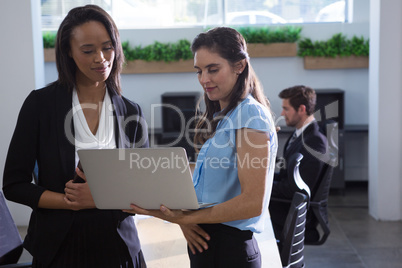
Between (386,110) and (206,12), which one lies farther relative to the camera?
(206,12)

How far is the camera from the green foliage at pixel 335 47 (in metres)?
6.57

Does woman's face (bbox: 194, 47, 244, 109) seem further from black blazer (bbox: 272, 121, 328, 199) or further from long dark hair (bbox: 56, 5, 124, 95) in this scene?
black blazer (bbox: 272, 121, 328, 199)

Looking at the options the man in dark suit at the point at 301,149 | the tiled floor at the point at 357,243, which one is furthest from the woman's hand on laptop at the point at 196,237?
the tiled floor at the point at 357,243

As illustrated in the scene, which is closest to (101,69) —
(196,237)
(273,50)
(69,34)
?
(69,34)

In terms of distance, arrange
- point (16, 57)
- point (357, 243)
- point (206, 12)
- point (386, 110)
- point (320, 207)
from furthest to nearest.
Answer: point (206, 12)
point (386, 110)
point (16, 57)
point (357, 243)
point (320, 207)

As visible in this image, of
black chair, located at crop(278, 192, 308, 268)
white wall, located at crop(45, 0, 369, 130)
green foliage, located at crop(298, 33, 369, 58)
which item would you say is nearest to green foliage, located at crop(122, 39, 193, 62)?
white wall, located at crop(45, 0, 369, 130)

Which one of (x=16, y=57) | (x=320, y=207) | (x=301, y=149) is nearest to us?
(x=320, y=207)

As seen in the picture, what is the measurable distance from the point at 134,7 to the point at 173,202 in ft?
19.3

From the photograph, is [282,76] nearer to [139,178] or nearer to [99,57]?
[99,57]

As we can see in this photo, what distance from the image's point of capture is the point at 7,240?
2.49 meters

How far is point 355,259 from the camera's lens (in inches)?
167

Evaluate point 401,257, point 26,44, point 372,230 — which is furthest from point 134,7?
point 401,257

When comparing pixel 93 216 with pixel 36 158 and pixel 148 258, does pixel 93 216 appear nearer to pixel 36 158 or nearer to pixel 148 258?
pixel 36 158

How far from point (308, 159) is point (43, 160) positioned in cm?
237
